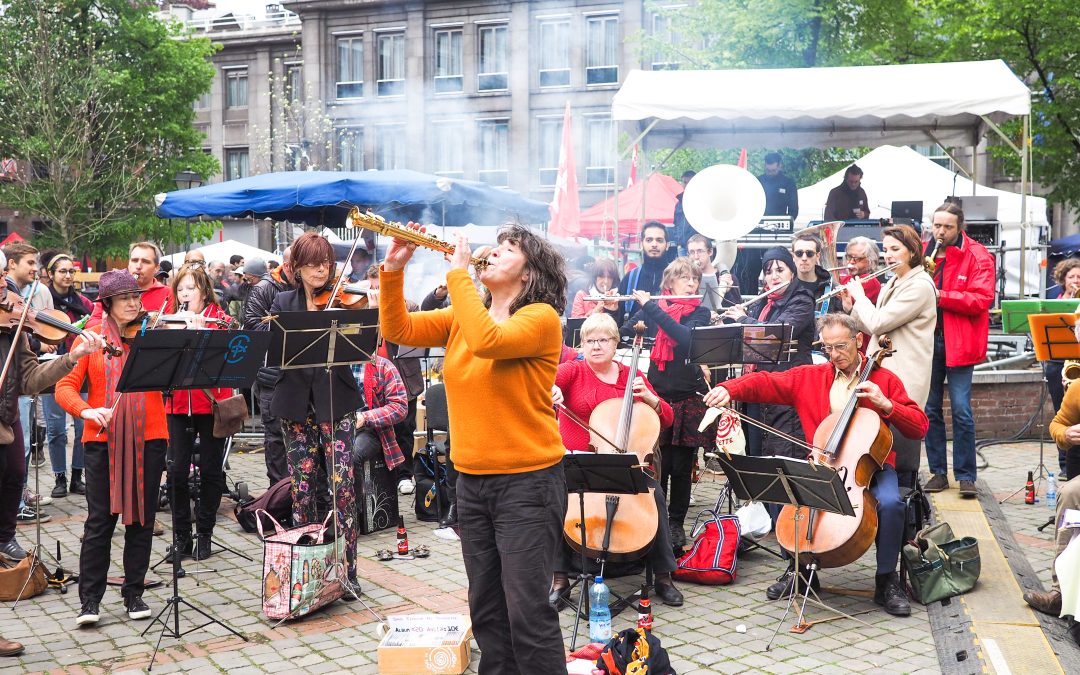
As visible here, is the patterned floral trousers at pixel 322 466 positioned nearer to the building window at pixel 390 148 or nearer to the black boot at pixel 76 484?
the black boot at pixel 76 484

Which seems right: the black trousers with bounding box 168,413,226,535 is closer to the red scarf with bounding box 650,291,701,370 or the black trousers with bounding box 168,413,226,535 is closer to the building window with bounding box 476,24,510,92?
the red scarf with bounding box 650,291,701,370

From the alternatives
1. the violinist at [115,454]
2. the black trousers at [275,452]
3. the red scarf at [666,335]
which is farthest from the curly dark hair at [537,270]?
the black trousers at [275,452]

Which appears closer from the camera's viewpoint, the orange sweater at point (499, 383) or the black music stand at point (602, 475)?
the orange sweater at point (499, 383)

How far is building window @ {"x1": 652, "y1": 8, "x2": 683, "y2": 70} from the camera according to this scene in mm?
22031

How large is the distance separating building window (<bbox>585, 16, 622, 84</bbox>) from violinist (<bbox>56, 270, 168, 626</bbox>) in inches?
1064

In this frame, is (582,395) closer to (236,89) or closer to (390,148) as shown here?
(390,148)

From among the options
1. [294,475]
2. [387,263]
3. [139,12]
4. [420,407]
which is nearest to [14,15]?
[139,12]

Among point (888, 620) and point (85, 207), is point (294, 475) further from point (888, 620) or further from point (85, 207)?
point (85, 207)

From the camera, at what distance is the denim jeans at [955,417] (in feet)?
25.6

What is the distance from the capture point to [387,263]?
12.7 ft

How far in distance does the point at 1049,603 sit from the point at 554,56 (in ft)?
99.3

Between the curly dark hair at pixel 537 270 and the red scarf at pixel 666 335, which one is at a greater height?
the curly dark hair at pixel 537 270

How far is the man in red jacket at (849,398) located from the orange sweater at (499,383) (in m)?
1.89

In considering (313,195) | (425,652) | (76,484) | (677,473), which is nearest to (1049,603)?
(677,473)
